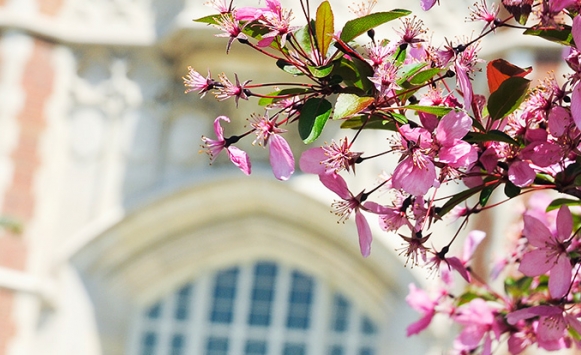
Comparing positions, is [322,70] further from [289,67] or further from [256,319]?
[256,319]

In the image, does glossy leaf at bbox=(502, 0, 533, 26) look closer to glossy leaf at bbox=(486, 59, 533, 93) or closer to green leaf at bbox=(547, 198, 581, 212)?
glossy leaf at bbox=(486, 59, 533, 93)

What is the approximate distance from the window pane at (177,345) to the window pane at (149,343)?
0.12m

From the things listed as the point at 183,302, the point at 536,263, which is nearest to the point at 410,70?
the point at 536,263

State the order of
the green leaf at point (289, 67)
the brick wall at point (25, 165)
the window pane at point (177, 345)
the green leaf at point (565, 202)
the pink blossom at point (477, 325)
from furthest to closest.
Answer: the window pane at point (177, 345) < the brick wall at point (25, 165) < the pink blossom at point (477, 325) < the green leaf at point (565, 202) < the green leaf at point (289, 67)

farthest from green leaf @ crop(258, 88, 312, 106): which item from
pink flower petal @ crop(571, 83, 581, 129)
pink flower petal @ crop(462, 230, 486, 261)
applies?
pink flower petal @ crop(462, 230, 486, 261)

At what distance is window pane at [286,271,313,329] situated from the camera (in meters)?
7.28

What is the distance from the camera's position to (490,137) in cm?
157

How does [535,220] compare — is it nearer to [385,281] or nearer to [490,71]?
[490,71]

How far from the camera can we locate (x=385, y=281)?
23.1 feet

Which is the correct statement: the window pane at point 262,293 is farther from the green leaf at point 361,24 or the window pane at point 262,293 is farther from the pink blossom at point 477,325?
the green leaf at point 361,24

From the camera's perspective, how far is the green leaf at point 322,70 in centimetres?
155

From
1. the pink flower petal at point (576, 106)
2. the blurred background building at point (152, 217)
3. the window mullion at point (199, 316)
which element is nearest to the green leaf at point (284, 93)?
the pink flower petal at point (576, 106)

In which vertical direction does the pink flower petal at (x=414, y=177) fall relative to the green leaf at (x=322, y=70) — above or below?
below

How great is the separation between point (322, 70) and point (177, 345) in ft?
19.4
